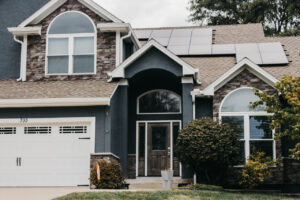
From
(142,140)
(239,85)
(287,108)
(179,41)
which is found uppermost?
(179,41)

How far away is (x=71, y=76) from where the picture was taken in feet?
60.1

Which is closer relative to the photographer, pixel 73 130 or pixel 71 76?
pixel 73 130

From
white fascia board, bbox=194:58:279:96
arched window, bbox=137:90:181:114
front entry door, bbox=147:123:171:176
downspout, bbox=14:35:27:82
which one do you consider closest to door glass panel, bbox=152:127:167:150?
front entry door, bbox=147:123:171:176

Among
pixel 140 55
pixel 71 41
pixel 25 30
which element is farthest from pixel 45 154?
pixel 25 30

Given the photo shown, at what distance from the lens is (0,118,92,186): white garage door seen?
54.9ft

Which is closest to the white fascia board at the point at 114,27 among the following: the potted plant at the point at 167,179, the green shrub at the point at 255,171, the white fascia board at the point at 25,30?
the white fascia board at the point at 25,30

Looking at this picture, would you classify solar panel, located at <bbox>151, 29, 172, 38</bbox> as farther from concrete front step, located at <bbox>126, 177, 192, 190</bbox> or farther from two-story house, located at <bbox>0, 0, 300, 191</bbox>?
concrete front step, located at <bbox>126, 177, 192, 190</bbox>

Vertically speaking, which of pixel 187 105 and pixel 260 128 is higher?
pixel 187 105

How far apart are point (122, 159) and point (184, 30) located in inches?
343

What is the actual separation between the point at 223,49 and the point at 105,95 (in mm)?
6336

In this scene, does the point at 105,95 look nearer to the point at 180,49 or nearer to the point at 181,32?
the point at 180,49

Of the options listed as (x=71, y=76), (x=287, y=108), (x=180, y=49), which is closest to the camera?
(x=287, y=108)

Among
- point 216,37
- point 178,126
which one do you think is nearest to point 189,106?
point 178,126

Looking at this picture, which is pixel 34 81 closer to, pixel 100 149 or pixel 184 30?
pixel 100 149
